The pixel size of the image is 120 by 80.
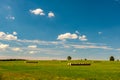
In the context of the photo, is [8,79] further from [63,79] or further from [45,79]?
[63,79]

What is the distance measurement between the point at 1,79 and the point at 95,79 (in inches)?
577

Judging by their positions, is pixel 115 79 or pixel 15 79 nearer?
pixel 115 79

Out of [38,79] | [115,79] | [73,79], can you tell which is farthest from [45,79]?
[115,79]

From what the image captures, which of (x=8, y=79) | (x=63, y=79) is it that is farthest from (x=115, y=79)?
(x=8, y=79)

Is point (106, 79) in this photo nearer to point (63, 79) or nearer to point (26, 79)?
point (63, 79)

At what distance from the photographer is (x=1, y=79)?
42.9 m

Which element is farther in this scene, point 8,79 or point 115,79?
point 8,79

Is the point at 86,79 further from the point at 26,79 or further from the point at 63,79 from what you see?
the point at 26,79

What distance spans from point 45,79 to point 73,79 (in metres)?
4.15

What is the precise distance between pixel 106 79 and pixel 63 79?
239 inches

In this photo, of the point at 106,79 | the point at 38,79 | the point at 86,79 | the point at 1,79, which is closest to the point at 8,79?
the point at 1,79

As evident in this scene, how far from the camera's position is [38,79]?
1582 inches

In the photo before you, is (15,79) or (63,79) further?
(15,79)

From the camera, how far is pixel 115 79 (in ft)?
128
